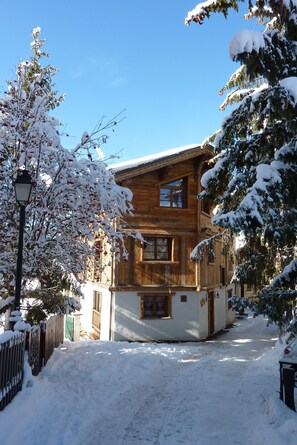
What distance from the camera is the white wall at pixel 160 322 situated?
17.5 m

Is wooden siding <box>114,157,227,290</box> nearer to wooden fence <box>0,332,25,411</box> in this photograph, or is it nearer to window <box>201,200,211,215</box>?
window <box>201,200,211,215</box>

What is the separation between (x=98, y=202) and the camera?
9.46 meters

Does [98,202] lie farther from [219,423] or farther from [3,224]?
[219,423]

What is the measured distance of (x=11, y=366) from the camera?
21.8ft

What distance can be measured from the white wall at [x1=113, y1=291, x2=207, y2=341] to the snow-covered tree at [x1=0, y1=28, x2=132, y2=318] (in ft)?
26.4

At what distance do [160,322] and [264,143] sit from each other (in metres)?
11.6

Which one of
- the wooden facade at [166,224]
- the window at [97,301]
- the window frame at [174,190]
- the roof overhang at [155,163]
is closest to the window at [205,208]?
the wooden facade at [166,224]

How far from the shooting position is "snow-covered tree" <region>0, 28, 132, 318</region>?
30.0 feet

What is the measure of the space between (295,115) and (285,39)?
1573 millimetres

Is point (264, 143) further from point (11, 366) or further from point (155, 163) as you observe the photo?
point (155, 163)

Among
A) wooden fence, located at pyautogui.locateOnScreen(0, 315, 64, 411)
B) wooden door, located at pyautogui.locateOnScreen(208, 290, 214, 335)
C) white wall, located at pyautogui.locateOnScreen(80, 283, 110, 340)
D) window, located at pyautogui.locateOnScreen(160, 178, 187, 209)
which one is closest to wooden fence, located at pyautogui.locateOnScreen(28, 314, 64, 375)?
wooden fence, located at pyautogui.locateOnScreen(0, 315, 64, 411)

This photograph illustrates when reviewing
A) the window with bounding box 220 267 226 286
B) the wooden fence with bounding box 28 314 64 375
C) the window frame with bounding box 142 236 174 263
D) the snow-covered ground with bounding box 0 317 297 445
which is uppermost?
the window frame with bounding box 142 236 174 263

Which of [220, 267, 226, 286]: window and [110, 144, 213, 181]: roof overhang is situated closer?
[110, 144, 213, 181]: roof overhang

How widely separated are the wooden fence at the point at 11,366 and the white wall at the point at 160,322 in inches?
401
